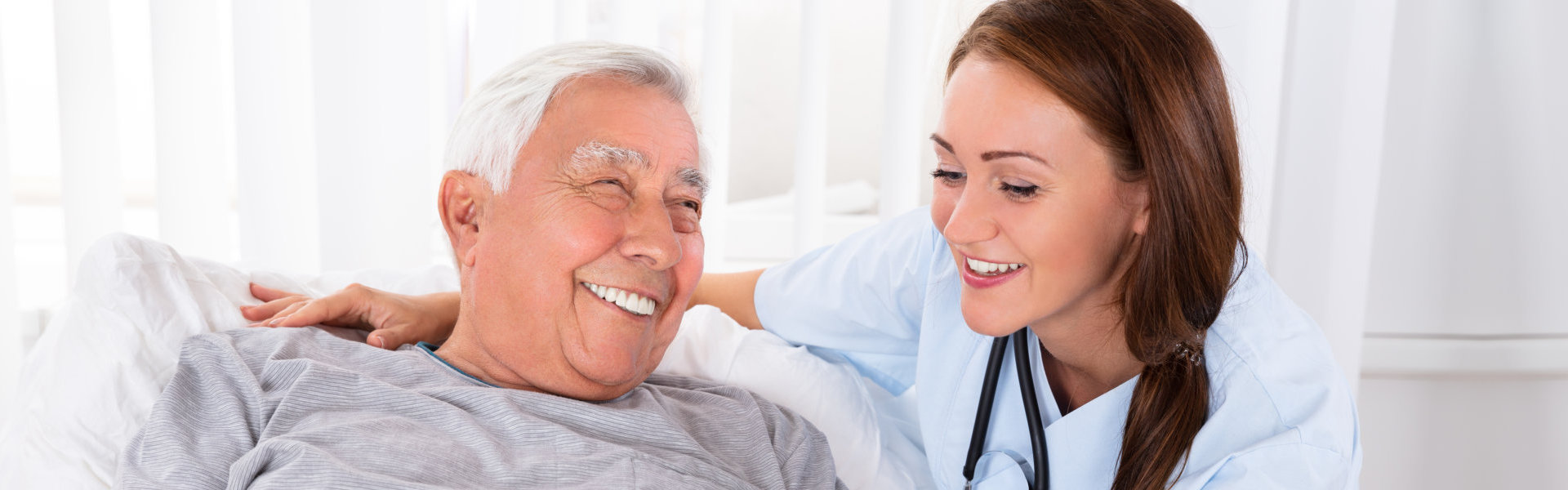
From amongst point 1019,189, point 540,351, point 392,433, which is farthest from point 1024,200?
point 392,433

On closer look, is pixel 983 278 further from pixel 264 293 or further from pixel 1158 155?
pixel 264 293

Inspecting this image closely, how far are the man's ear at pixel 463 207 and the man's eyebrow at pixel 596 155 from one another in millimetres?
124

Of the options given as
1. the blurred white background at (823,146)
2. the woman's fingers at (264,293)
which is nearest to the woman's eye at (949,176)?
the blurred white background at (823,146)

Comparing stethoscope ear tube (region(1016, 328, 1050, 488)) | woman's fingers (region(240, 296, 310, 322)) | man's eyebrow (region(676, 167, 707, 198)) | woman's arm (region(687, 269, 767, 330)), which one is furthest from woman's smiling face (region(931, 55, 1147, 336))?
woman's fingers (region(240, 296, 310, 322))

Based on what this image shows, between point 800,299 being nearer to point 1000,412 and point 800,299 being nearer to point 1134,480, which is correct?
point 1000,412

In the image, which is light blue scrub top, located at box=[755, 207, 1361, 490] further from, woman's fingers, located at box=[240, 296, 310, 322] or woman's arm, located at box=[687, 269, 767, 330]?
woman's fingers, located at box=[240, 296, 310, 322]

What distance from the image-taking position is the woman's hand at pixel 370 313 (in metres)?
1.41

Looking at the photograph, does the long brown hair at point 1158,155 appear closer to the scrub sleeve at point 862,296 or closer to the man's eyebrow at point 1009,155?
the man's eyebrow at point 1009,155

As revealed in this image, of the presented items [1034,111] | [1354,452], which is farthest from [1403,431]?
[1034,111]

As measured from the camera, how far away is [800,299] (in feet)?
5.64

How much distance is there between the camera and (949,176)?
1.36 m

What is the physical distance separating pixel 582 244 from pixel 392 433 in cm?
30

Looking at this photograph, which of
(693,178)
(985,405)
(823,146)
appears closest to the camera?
(693,178)

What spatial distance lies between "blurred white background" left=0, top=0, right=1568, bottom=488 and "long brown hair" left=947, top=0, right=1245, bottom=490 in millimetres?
706
